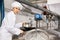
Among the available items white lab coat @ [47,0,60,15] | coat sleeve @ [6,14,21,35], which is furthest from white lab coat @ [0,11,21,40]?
white lab coat @ [47,0,60,15]

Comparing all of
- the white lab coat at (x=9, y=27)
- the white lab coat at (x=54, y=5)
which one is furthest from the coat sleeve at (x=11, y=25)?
the white lab coat at (x=54, y=5)

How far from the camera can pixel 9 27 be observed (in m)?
1.54

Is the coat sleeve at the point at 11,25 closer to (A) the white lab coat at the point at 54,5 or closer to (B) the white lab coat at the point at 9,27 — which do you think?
(B) the white lab coat at the point at 9,27

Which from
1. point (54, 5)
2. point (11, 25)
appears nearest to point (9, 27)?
point (11, 25)

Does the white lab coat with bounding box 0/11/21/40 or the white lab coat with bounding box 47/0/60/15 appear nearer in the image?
the white lab coat with bounding box 0/11/21/40

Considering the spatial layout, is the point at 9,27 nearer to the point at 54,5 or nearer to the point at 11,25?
the point at 11,25

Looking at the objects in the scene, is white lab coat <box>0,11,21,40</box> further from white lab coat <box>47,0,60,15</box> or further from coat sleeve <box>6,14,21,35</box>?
white lab coat <box>47,0,60,15</box>

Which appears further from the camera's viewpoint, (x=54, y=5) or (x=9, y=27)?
(x=54, y=5)

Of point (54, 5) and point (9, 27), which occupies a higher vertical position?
point (54, 5)

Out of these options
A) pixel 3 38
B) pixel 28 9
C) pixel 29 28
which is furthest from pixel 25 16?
pixel 3 38

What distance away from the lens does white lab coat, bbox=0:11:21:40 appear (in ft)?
5.05

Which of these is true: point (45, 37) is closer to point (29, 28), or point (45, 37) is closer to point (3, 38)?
point (29, 28)

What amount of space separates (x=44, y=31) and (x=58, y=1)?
18.0 inches

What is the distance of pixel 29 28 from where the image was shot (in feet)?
5.47
